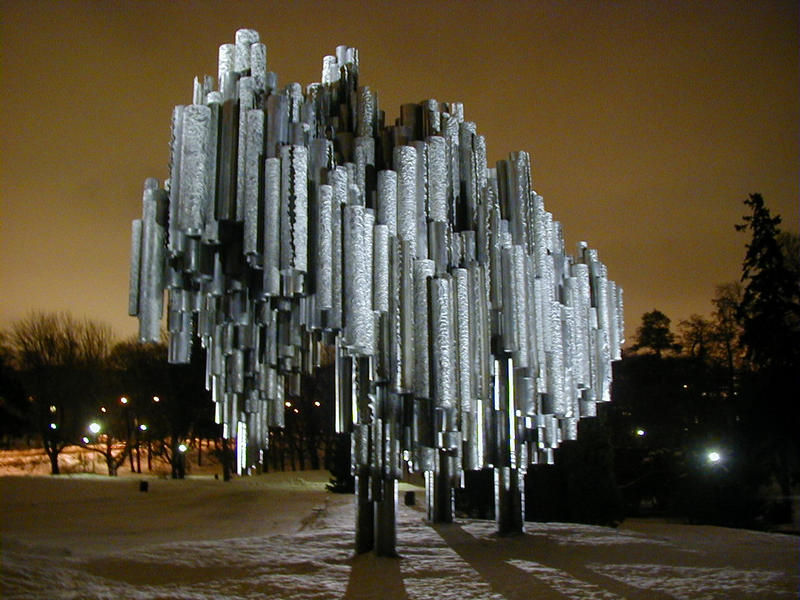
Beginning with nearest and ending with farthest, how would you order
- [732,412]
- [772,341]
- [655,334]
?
[772,341]
[732,412]
[655,334]

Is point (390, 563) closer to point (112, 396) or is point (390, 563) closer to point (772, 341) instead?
point (772, 341)

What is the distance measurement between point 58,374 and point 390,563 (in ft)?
104

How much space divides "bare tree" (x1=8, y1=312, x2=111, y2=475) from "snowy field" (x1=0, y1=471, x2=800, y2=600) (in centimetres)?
1965

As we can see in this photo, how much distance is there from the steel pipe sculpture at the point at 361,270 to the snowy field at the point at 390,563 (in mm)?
1362

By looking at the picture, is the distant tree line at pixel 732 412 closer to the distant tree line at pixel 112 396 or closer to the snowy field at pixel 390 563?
the snowy field at pixel 390 563

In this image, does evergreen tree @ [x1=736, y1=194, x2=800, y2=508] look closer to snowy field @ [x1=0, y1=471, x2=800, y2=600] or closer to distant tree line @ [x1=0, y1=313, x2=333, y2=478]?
snowy field @ [x1=0, y1=471, x2=800, y2=600]

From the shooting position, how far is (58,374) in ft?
122

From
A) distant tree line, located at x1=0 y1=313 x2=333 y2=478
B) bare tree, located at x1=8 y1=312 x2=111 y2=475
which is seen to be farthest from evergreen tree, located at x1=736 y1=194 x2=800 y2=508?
bare tree, located at x1=8 y1=312 x2=111 y2=475

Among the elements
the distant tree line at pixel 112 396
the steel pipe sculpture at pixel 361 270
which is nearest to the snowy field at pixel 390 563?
the steel pipe sculpture at pixel 361 270

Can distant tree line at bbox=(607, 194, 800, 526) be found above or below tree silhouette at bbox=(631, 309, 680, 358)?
below

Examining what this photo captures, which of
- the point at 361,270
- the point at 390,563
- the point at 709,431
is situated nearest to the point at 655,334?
the point at 709,431

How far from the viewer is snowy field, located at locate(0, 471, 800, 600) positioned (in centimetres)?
822

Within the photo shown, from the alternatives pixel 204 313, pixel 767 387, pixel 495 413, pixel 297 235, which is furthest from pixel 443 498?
pixel 767 387

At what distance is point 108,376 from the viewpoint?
3994 centimetres
